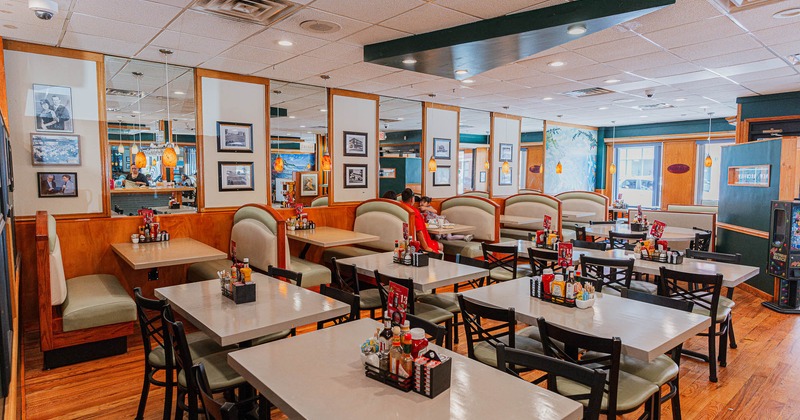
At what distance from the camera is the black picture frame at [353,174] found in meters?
7.51

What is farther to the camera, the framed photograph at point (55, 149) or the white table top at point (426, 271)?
the framed photograph at point (55, 149)

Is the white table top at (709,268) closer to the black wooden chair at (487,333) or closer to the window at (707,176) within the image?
the black wooden chair at (487,333)

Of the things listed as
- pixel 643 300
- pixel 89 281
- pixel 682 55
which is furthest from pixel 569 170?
pixel 89 281

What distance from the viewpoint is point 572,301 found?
118 inches

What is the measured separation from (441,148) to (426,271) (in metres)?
5.29

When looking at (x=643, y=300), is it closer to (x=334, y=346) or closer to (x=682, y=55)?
(x=334, y=346)

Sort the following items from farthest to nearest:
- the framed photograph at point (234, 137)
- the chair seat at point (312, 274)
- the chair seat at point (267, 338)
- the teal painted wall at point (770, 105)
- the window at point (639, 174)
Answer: the window at point (639, 174), the teal painted wall at point (770, 105), the framed photograph at point (234, 137), the chair seat at point (312, 274), the chair seat at point (267, 338)

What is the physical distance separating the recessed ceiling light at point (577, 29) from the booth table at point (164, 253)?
12.4 feet

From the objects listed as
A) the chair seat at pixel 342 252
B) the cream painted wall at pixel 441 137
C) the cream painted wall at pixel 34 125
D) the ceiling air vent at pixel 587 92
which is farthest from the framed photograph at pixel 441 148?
the cream painted wall at pixel 34 125

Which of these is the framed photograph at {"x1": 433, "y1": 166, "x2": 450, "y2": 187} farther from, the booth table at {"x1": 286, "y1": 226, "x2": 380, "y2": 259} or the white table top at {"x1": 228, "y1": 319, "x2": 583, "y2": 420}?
the white table top at {"x1": 228, "y1": 319, "x2": 583, "y2": 420}

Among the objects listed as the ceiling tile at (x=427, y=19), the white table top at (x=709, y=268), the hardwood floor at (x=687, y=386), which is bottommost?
the hardwood floor at (x=687, y=386)

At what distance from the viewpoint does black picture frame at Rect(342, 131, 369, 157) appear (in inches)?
293

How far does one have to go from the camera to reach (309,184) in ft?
34.8

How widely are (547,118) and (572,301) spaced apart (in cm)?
911
